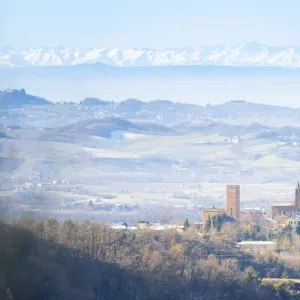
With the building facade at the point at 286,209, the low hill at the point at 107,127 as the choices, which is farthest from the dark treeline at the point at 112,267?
the low hill at the point at 107,127

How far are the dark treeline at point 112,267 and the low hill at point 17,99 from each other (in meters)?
90.8

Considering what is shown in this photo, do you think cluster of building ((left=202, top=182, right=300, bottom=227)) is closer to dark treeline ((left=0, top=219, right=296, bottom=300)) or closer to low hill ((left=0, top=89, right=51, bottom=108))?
dark treeline ((left=0, top=219, right=296, bottom=300))

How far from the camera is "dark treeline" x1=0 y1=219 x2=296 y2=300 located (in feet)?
127

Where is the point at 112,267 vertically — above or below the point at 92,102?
below

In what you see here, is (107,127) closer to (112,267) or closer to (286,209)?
(286,209)

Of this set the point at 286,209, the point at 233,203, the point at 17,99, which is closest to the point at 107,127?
the point at 17,99

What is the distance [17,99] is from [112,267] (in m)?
117

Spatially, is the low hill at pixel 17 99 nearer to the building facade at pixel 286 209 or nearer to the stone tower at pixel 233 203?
the stone tower at pixel 233 203

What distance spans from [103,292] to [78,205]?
47.4m

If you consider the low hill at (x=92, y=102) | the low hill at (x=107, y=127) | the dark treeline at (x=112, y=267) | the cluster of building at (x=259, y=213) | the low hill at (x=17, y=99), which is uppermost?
the low hill at (x=92, y=102)

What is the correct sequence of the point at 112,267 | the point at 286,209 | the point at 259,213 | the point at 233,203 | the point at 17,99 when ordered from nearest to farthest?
the point at 112,267 → the point at 233,203 → the point at 286,209 → the point at 259,213 → the point at 17,99

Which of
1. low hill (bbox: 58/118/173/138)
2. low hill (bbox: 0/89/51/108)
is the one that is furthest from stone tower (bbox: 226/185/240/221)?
low hill (bbox: 58/118/173/138)

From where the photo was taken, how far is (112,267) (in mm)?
47281

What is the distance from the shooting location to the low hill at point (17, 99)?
151m
